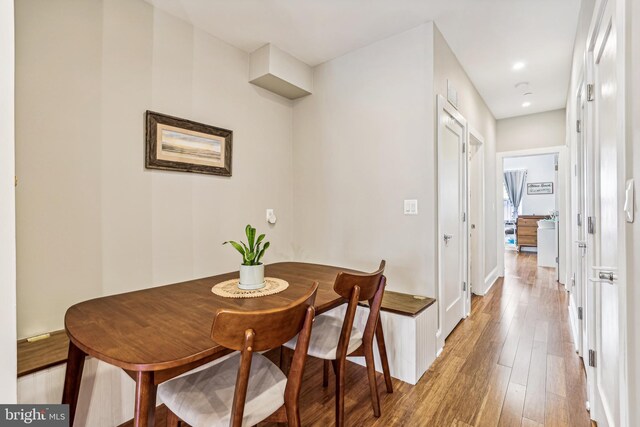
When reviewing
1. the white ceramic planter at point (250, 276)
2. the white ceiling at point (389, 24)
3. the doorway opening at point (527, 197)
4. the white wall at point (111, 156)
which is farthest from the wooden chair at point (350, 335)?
the doorway opening at point (527, 197)

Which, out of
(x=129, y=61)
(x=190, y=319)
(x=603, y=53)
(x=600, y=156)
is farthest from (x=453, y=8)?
(x=190, y=319)

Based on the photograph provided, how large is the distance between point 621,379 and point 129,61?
2860 millimetres

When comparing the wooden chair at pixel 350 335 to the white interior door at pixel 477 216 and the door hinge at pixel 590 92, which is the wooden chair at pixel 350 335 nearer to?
the door hinge at pixel 590 92

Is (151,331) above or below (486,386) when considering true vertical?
above

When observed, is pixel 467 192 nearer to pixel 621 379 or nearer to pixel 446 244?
pixel 446 244

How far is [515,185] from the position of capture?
920 cm

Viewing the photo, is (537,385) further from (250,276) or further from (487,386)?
(250,276)

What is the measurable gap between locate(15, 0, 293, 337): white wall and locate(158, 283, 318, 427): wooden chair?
3.47ft

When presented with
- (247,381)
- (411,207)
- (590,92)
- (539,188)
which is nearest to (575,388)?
(411,207)

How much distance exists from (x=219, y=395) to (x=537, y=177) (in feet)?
34.2

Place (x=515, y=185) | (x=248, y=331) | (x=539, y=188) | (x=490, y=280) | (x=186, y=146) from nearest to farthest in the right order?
(x=248, y=331) → (x=186, y=146) → (x=490, y=280) → (x=539, y=188) → (x=515, y=185)

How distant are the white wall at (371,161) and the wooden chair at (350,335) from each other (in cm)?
86

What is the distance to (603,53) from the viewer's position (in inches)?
Result: 55.1

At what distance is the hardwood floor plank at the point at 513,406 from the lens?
1.65 m
